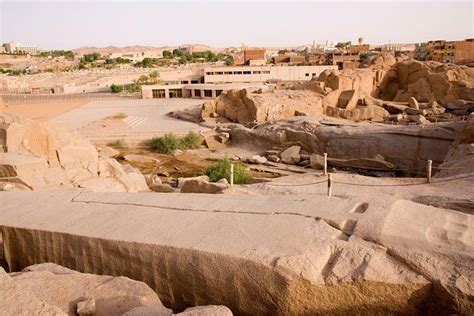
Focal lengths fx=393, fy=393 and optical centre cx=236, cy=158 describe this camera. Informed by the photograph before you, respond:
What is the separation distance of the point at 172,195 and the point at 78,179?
4.00m

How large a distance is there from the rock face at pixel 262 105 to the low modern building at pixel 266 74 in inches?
463

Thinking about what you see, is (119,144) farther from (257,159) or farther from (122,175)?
(122,175)

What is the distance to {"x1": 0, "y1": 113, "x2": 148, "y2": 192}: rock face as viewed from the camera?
22.2ft

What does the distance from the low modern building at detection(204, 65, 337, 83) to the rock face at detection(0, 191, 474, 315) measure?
93.6 feet

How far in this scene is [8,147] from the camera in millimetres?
7504

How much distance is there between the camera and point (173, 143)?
16.2m

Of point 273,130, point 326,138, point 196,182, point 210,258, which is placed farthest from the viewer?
point 273,130

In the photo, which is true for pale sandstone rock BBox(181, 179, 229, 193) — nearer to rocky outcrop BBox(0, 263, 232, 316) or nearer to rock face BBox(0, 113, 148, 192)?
rock face BBox(0, 113, 148, 192)

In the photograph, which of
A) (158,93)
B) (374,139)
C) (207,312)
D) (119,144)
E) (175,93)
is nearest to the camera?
(207,312)

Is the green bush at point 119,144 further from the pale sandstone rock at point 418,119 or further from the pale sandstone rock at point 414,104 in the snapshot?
the pale sandstone rock at point 414,104

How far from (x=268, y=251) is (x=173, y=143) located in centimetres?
1345

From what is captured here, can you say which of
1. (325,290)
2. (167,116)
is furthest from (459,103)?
(325,290)

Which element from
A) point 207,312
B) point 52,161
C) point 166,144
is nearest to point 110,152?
point 166,144

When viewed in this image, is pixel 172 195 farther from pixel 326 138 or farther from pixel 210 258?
pixel 326 138
